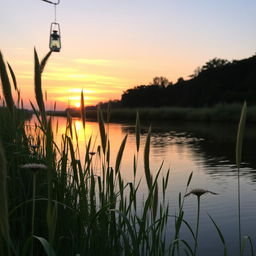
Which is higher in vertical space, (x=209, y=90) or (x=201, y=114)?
(x=209, y=90)

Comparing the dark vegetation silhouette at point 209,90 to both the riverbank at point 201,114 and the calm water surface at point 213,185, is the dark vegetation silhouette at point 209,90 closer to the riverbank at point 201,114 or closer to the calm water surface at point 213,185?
the riverbank at point 201,114

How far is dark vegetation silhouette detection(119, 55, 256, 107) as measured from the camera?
47463mm

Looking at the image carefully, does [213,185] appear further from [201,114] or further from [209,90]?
[209,90]

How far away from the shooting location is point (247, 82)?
4884cm

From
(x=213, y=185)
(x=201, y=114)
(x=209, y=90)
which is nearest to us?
(x=213, y=185)

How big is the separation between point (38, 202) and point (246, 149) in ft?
41.8

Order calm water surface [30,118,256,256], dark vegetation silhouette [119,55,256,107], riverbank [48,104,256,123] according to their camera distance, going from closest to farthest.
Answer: calm water surface [30,118,256,256], riverbank [48,104,256,123], dark vegetation silhouette [119,55,256,107]

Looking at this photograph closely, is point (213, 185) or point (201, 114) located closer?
point (213, 185)

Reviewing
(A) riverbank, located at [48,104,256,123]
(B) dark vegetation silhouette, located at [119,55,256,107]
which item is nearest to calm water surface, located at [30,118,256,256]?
(A) riverbank, located at [48,104,256,123]

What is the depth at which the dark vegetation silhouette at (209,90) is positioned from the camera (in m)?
47.5

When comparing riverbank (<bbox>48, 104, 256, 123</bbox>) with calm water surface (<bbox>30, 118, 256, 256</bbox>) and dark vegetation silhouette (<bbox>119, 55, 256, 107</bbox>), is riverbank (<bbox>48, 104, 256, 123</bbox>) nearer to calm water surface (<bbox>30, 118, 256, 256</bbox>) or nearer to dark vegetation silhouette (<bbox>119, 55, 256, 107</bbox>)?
dark vegetation silhouette (<bbox>119, 55, 256, 107</bbox>)

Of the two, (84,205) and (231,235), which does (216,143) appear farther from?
(84,205)

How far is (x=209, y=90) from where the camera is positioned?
50.5 metres

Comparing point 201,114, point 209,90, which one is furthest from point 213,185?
point 209,90
